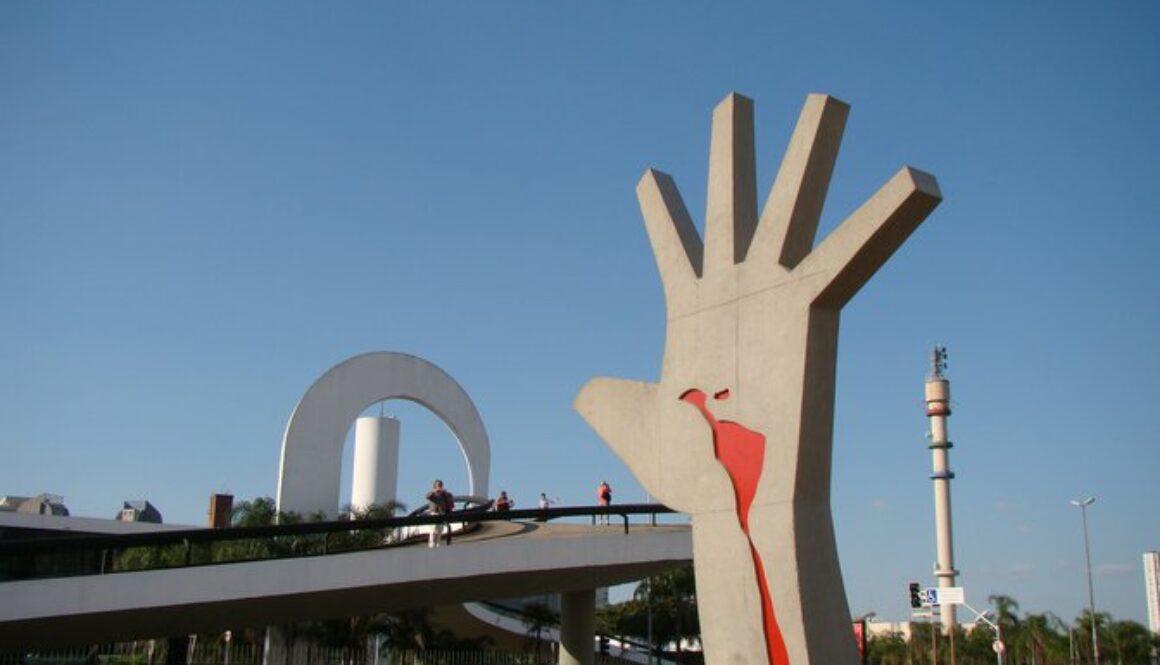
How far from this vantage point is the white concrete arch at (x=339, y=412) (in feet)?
107

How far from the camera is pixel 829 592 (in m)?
9.89

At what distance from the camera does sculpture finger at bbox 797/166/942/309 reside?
923cm

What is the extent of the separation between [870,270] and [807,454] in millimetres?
1782

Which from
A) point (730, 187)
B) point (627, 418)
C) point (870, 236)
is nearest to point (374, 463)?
point (627, 418)

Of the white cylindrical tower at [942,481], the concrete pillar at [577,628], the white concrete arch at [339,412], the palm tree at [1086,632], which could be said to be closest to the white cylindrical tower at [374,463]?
the white concrete arch at [339,412]

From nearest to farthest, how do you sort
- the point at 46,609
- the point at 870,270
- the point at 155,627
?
the point at 870,270, the point at 46,609, the point at 155,627

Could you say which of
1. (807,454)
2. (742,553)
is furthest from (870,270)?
(742,553)

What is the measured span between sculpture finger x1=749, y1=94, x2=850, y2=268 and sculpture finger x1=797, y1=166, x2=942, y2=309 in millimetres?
436

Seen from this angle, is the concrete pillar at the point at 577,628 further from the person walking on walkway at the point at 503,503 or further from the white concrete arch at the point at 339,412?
the white concrete arch at the point at 339,412

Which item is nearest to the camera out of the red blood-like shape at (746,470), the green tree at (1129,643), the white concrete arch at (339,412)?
the red blood-like shape at (746,470)

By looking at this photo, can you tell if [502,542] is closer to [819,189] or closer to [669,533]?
[669,533]

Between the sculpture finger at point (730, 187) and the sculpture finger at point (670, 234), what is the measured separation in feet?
1.58

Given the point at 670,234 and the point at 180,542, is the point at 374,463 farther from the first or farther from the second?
the point at 670,234

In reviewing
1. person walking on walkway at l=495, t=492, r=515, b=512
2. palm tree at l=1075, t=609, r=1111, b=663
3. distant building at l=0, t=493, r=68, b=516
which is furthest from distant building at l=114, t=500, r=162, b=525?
palm tree at l=1075, t=609, r=1111, b=663
